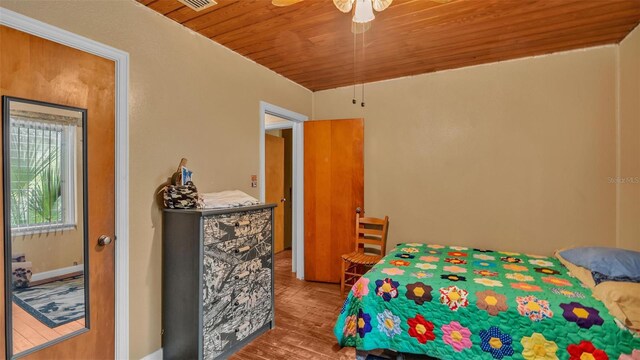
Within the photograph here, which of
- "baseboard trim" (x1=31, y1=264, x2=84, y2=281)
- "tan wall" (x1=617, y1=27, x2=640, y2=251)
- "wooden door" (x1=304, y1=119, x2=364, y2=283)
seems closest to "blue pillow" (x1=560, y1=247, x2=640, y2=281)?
"tan wall" (x1=617, y1=27, x2=640, y2=251)

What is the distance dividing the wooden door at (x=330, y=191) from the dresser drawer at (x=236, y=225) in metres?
1.27

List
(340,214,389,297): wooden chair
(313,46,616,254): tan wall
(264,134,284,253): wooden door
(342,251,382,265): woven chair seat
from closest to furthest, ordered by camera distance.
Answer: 1. (313,46,616,254): tan wall
2. (342,251,382,265): woven chair seat
3. (340,214,389,297): wooden chair
4. (264,134,284,253): wooden door

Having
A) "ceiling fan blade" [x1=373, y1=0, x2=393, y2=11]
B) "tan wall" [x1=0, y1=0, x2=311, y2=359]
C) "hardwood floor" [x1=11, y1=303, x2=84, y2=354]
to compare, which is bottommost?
"hardwood floor" [x1=11, y1=303, x2=84, y2=354]

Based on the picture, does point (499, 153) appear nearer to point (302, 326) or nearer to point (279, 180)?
point (302, 326)

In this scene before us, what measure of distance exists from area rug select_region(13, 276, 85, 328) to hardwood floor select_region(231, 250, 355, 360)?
3.50 feet

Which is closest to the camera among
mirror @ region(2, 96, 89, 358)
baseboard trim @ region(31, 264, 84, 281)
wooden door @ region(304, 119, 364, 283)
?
mirror @ region(2, 96, 89, 358)

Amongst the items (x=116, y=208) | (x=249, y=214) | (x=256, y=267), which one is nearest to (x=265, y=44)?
(x=249, y=214)

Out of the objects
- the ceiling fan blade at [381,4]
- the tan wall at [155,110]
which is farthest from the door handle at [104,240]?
the ceiling fan blade at [381,4]

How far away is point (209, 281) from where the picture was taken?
197cm

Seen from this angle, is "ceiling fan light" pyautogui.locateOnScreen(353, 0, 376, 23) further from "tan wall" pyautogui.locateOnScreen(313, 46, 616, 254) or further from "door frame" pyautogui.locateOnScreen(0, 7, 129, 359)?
"tan wall" pyautogui.locateOnScreen(313, 46, 616, 254)

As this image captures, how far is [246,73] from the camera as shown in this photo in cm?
285

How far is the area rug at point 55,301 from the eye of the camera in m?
1.51

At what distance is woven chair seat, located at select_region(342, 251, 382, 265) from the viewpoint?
3.10 metres

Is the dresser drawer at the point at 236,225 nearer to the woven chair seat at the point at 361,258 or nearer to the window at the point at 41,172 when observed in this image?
the window at the point at 41,172
